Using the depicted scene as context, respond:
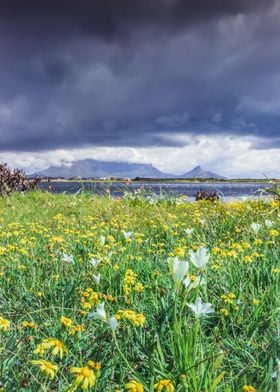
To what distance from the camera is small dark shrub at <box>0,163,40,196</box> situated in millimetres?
17711

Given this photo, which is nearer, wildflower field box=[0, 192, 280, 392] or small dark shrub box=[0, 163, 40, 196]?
wildflower field box=[0, 192, 280, 392]

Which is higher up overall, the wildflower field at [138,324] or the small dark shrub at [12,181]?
the small dark shrub at [12,181]

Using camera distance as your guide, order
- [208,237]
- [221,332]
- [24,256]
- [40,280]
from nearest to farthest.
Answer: [221,332], [40,280], [24,256], [208,237]

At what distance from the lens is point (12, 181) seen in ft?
62.5

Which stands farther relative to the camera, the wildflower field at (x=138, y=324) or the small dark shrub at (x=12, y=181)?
the small dark shrub at (x=12, y=181)

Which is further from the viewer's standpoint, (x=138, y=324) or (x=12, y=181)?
(x=12, y=181)

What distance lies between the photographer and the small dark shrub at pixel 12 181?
58.1 feet

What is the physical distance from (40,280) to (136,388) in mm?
2769

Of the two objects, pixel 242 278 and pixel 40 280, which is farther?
pixel 40 280

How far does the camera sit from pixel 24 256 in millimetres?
4984

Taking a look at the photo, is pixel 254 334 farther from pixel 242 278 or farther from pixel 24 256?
pixel 24 256

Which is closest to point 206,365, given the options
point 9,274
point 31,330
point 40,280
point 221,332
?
point 221,332

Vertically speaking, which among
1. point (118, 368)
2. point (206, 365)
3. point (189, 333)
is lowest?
point (118, 368)

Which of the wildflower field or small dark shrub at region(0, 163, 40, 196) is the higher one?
small dark shrub at region(0, 163, 40, 196)
